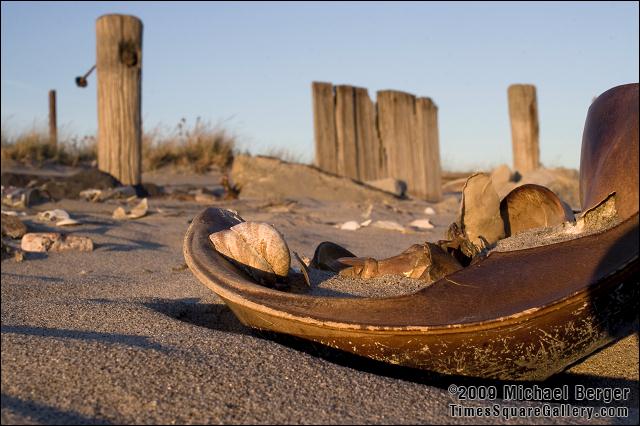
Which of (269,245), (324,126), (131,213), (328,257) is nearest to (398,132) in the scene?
(324,126)

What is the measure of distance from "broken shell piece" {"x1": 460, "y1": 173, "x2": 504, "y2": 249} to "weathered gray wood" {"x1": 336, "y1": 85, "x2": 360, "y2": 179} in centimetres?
628

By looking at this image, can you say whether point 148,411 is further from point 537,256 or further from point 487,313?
point 537,256

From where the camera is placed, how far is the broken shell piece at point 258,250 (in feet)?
8.12

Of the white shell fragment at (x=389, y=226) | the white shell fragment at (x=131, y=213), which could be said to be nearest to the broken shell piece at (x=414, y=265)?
the white shell fragment at (x=389, y=226)

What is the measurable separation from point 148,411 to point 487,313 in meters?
0.85

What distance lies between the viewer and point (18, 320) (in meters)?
2.33

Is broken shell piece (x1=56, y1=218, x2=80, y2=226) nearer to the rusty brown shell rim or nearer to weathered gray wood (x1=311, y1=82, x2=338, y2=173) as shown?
the rusty brown shell rim

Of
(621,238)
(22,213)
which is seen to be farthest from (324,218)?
(621,238)

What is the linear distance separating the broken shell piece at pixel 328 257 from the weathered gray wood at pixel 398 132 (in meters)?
6.85

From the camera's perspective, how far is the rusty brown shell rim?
1795mm

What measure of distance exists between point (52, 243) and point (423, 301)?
3.30 metres

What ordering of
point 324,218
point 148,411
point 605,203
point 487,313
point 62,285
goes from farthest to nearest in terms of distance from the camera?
point 324,218 < point 62,285 < point 605,203 < point 487,313 < point 148,411

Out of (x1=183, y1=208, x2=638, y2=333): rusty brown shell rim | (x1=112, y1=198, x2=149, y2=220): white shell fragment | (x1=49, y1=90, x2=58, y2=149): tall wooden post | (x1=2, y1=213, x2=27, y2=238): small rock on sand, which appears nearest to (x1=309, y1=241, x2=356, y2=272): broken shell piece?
(x1=183, y1=208, x2=638, y2=333): rusty brown shell rim

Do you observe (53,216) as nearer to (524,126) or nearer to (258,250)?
(258,250)
